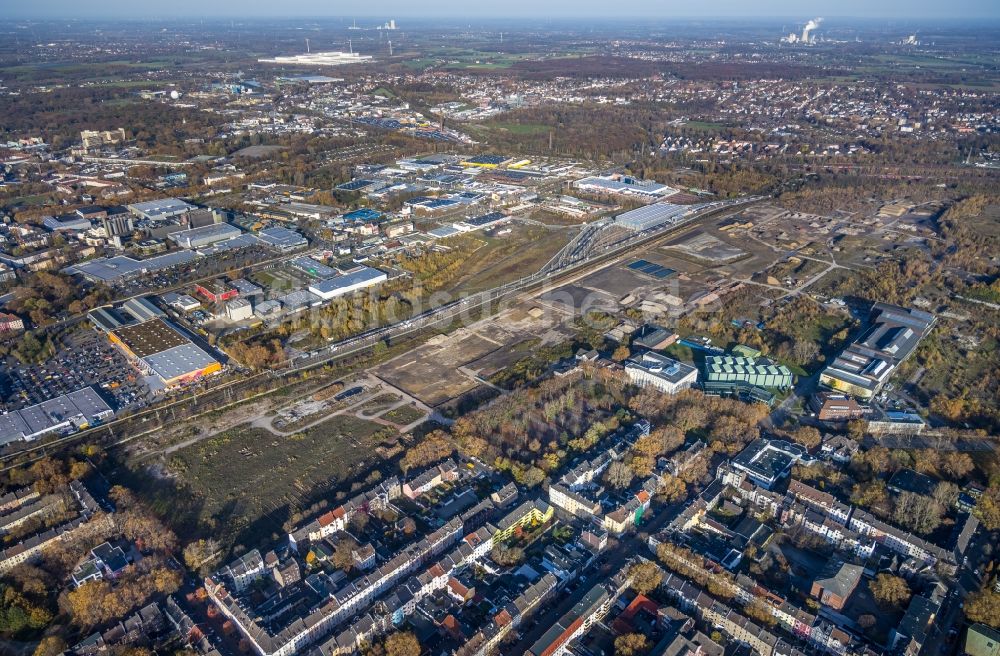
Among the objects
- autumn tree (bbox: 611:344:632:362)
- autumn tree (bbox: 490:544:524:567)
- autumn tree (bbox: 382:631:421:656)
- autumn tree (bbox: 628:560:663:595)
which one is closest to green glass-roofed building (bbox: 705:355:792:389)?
autumn tree (bbox: 611:344:632:362)

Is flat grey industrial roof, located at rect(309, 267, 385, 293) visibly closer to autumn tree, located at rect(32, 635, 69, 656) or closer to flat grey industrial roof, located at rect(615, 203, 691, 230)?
flat grey industrial roof, located at rect(615, 203, 691, 230)

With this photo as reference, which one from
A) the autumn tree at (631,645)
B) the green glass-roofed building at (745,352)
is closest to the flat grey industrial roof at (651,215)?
the green glass-roofed building at (745,352)

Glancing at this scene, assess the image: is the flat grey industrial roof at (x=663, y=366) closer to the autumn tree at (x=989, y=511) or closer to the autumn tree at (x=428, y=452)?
the autumn tree at (x=428, y=452)

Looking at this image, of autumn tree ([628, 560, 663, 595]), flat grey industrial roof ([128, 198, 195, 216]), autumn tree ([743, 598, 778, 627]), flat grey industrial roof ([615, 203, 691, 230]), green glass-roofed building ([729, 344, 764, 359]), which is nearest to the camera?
autumn tree ([743, 598, 778, 627])

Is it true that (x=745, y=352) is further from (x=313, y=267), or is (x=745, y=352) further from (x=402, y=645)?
(x=313, y=267)

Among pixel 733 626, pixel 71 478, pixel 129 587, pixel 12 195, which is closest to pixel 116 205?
pixel 12 195

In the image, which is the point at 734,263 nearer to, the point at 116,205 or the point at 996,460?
the point at 996,460
